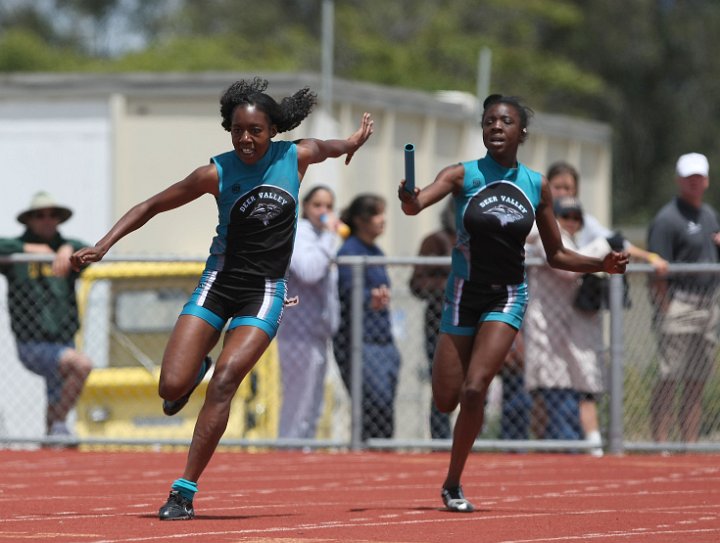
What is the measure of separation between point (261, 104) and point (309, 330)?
16.5ft

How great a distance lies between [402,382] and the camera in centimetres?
1503

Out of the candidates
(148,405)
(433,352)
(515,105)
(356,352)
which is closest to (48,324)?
(148,405)

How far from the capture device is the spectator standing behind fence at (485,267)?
29.1ft

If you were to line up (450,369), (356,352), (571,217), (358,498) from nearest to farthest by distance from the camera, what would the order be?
(450,369) → (358,498) → (571,217) → (356,352)

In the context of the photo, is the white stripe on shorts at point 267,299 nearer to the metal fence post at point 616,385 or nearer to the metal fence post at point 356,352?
the metal fence post at point 356,352

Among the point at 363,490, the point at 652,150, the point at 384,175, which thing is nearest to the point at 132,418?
the point at 363,490

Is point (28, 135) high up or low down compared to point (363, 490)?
up

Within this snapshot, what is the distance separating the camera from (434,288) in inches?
524

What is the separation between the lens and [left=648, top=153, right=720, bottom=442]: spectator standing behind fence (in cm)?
1316

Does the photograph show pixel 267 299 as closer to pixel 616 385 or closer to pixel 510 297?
pixel 510 297

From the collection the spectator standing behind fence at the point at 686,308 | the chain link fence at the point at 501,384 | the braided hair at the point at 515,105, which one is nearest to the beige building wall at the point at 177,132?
the chain link fence at the point at 501,384

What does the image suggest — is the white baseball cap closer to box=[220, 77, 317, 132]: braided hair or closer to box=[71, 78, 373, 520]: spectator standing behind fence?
box=[220, 77, 317, 132]: braided hair

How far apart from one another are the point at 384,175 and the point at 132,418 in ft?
25.5

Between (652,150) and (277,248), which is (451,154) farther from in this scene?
(652,150)
